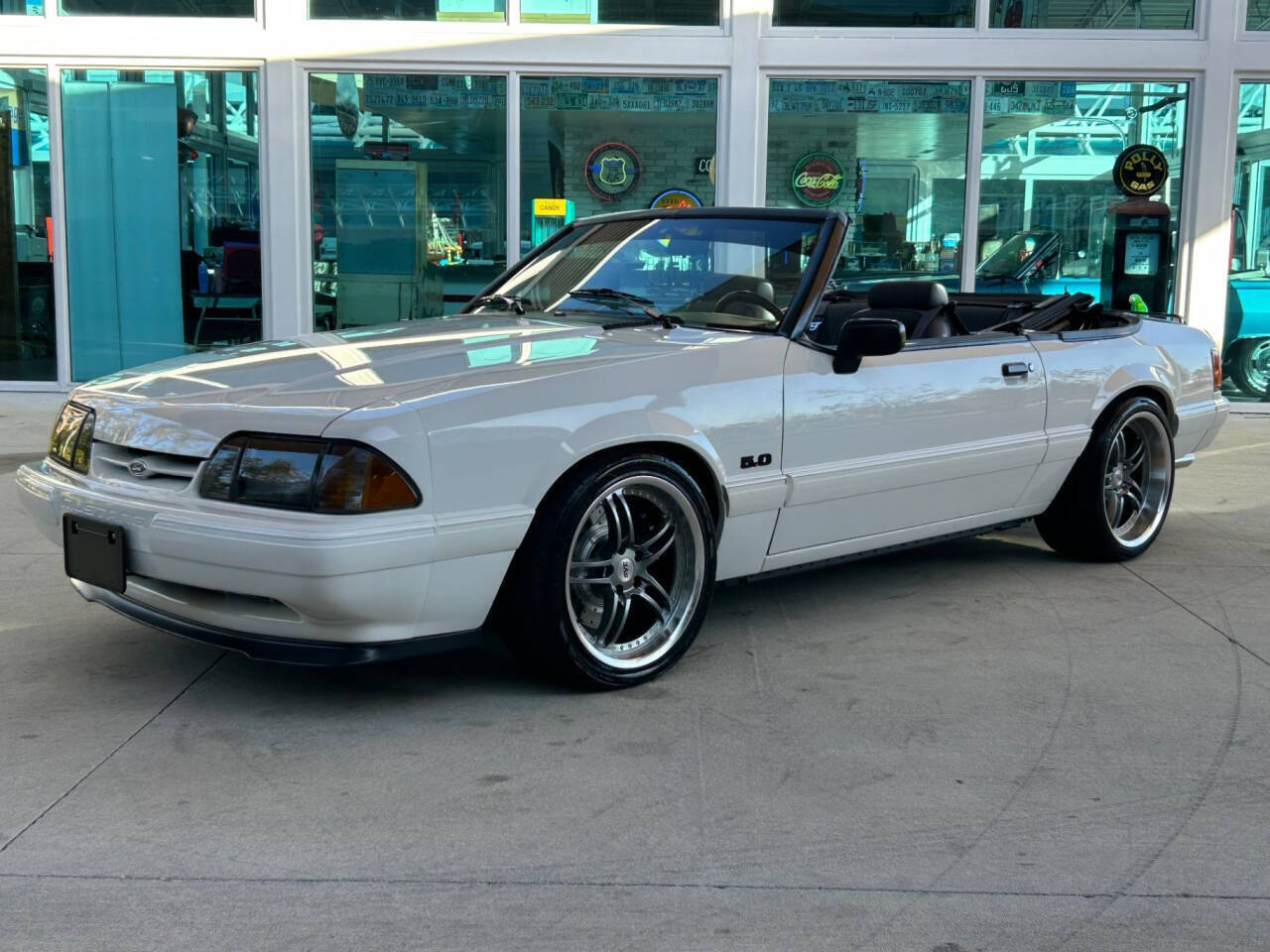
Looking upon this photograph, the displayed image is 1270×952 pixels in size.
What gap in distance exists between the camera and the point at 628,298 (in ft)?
14.9

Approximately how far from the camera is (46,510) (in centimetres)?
375

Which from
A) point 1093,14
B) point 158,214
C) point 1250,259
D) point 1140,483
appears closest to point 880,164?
point 1093,14

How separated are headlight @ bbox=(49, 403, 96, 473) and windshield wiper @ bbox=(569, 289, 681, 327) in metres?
1.68

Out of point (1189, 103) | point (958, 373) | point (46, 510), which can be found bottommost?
point (46, 510)

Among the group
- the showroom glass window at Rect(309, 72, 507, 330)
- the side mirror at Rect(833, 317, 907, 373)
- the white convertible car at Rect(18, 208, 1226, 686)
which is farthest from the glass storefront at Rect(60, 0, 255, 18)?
the side mirror at Rect(833, 317, 907, 373)

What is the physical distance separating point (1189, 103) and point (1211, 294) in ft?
4.91

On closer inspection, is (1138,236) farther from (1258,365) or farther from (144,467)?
(144,467)

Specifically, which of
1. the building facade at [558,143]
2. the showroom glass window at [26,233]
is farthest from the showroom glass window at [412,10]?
the showroom glass window at [26,233]

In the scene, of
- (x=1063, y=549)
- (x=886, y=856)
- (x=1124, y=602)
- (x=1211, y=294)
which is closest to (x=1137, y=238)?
(x=1211, y=294)

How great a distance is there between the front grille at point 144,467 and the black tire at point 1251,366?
9433 mm

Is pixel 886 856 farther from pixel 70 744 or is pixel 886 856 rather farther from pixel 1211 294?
pixel 1211 294

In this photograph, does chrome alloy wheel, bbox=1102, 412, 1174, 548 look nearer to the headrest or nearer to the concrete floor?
the concrete floor

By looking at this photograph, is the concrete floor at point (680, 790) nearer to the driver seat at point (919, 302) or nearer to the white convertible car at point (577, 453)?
the white convertible car at point (577, 453)

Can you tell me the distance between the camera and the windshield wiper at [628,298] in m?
4.36
